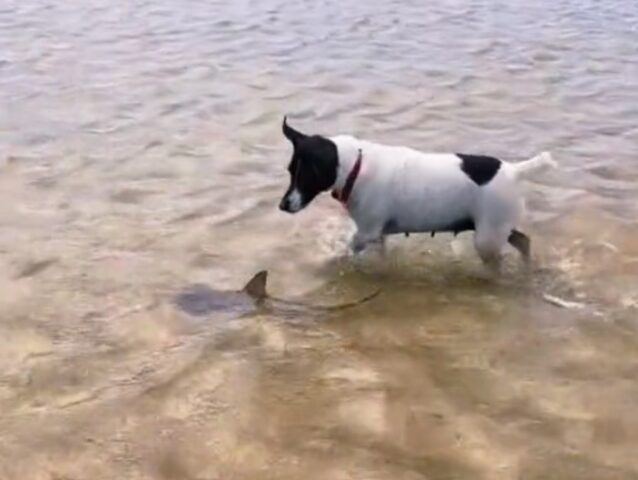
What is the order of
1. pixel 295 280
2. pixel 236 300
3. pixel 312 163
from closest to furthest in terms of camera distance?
1. pixel 312 163
2. pixel 236 300
3. pixel 295 280

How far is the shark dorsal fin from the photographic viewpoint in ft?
18.5

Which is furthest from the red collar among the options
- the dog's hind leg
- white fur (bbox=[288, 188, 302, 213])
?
the dog's hind leg

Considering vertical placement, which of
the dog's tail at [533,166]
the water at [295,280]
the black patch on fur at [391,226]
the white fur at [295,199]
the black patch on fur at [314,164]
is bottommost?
the water at [295,280]

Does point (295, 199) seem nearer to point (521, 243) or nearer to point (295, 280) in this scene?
point (295, 280)

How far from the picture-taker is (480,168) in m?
5.45

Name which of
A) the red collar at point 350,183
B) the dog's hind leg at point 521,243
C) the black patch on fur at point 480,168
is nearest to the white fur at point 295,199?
the red collar at point 350,183

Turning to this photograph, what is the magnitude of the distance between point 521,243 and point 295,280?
4.06 feet

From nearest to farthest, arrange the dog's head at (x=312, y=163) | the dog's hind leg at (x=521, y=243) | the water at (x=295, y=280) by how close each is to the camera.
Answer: the water at (x=295, y=280) < the dog's head at (x=312, y=163) < the dog's hind leg at (x=521, y=243)

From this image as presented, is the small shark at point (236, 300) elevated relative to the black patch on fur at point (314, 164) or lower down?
lower down

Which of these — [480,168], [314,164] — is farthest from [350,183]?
[480,168]

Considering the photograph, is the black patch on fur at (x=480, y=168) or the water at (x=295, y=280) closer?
the water at (x=295, y=280)

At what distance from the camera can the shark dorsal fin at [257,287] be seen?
5.65m

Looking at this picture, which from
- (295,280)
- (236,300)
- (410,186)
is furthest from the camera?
(295,280)

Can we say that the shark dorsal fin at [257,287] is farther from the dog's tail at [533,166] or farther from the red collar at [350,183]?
the dog's tail at [533,166]
